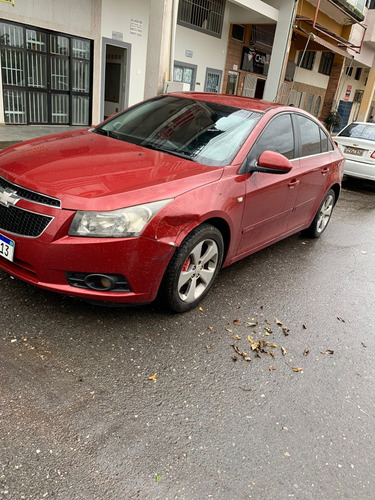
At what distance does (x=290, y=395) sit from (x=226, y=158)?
1.90 metres

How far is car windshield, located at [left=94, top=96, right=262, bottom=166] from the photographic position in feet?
11.4

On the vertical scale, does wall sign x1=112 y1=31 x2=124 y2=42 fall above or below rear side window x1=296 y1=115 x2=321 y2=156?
above

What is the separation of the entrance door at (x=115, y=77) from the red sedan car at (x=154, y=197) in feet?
29.6

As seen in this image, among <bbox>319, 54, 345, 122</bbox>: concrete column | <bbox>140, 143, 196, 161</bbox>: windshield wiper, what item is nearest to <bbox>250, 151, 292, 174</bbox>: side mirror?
<bbox>140, 143, 196, 161</bbox>: windshield wiper

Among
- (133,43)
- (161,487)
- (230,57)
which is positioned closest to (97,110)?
(133,43)

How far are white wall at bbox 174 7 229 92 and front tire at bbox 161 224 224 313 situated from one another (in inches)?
463

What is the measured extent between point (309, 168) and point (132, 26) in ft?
31.3

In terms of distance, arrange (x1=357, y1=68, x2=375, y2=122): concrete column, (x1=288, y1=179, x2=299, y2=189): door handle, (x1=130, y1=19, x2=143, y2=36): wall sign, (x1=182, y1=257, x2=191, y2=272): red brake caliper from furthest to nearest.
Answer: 1. (x1=357, y1=68, x2=375, y2=122): concrete column
2. (x1=130, y1=19, x2=143, y2=36): wall sign
3. (x1=288, y1=179, x2=299, y2=189): door handle
4. (x1=182, y1=257, x2=191, y2=272): red brake caliper

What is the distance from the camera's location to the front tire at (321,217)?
536 centimetres

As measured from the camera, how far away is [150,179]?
9.37 ft

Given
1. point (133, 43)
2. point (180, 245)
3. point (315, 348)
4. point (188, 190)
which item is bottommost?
point (315, 348)

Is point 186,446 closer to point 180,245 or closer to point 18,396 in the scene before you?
point 18,396

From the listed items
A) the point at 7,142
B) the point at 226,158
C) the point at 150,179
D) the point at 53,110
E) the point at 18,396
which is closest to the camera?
the point at 18,396

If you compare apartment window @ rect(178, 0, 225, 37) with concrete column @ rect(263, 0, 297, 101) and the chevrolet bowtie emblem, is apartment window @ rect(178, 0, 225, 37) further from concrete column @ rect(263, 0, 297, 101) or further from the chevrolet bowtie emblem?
the chevrolet bowtie emblem
